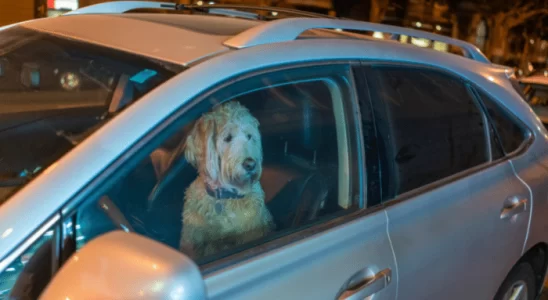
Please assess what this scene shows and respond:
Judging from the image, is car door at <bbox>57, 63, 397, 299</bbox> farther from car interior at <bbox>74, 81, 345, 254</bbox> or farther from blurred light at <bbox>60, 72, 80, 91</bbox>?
blurred light at <bbox>60, 72, 80, 91</bbox>

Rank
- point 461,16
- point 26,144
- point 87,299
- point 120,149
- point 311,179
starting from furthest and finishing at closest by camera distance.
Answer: point 461,16, point 311,179, point 26,144, point 120,149, point 87,299

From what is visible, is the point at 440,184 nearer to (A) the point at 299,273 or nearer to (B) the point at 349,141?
(B) the point at 349,141

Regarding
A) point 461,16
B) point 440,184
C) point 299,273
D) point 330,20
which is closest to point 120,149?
point 299,273

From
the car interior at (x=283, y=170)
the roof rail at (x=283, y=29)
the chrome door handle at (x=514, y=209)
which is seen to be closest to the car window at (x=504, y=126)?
the chrome door handle at (x=514, y=209)

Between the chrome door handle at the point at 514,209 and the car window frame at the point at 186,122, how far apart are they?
0.85 m

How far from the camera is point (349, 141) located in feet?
7.34

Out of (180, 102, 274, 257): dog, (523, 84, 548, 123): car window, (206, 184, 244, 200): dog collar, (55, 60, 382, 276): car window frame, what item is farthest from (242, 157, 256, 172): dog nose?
(523, 84, 548, 123): car window

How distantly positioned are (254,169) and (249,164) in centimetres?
5

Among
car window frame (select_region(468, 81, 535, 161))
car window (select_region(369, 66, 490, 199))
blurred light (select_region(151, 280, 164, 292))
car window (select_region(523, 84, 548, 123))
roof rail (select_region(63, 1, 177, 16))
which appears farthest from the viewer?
car window (select_region(523, 84, 548, 123))

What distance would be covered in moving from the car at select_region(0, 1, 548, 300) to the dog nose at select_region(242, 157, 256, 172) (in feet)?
0.30

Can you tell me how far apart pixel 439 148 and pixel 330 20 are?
0.75m

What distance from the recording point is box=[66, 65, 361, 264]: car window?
1984mm

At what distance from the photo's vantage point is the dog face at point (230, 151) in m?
2.21

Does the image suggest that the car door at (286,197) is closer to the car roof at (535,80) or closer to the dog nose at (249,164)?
the dog nose at (249,164)
